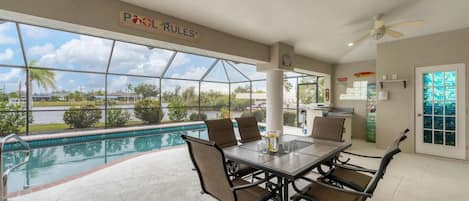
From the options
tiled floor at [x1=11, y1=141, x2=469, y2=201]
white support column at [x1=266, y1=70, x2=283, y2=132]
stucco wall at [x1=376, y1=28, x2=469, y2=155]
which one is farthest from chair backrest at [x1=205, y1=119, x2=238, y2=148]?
stucco wall at [x1=376, y1=28, x2=469, y2=155]

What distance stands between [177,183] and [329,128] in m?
2.47

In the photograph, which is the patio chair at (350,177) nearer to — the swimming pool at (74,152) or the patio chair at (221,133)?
the patio chair at (221,133)

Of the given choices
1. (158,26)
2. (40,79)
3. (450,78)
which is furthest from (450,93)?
(40,79)

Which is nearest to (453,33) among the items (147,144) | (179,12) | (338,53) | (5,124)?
(338,53)

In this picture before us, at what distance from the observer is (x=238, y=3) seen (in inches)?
119

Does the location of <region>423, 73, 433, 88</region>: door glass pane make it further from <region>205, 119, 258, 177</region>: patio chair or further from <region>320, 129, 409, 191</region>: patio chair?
<region>205, 119, 258, 177</region>: patio chair

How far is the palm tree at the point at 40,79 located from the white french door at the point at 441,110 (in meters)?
9.85

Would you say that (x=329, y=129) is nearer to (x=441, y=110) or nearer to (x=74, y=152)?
(x=441, y=110)

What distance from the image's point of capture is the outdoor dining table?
5.56ft

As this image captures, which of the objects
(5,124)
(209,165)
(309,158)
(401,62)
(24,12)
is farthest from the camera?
(5,124)

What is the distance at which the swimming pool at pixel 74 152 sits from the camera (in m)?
3.47

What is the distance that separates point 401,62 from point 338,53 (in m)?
1.51

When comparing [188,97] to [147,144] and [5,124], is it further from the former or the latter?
[5,124]

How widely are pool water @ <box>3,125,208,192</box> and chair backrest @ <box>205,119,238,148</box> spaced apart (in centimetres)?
289
